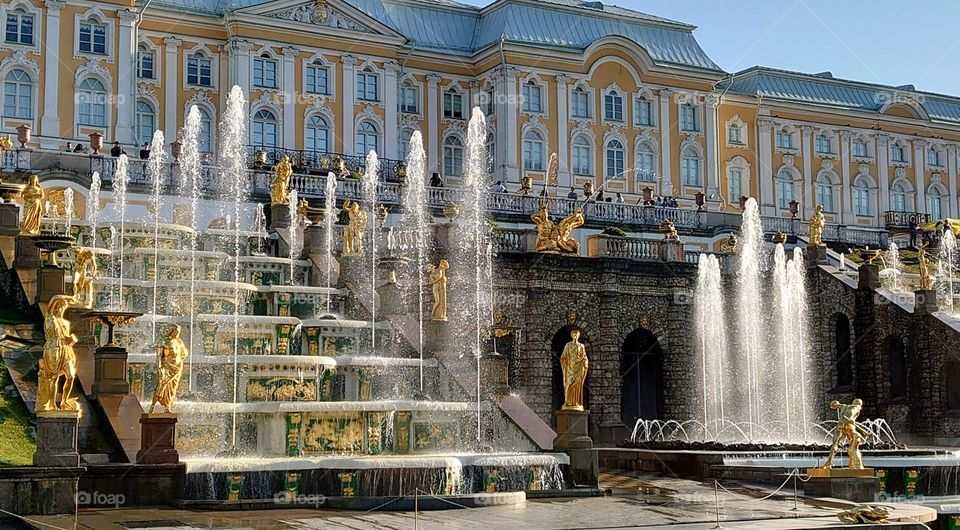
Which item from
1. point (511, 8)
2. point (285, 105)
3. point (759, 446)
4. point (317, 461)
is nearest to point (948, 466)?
point (759, 446)

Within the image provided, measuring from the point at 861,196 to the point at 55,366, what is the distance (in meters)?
61.2

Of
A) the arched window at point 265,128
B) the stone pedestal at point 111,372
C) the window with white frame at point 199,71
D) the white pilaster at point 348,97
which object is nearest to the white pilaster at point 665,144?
the white pilaster at point 348,97

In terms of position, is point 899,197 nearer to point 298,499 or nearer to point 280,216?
point 280,216

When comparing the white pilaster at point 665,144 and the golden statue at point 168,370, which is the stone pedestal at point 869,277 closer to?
the white pilaster at point 665,144

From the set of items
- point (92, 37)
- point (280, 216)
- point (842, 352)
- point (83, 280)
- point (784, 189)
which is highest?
point (92, 37)

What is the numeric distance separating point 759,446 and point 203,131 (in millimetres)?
33985

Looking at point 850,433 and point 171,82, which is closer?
point 850,433

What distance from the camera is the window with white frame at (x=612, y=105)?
210ft

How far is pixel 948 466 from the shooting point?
2617 centimetres

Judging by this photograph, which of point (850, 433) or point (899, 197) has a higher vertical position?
point (899, 197)

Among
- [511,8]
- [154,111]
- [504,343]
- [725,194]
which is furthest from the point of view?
[725,194]

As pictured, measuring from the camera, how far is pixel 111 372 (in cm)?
2253

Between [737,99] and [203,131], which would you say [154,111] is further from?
[737,99]

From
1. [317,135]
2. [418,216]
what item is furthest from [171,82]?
[418,216]
